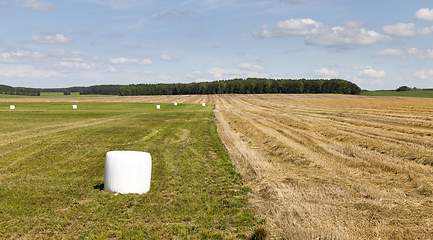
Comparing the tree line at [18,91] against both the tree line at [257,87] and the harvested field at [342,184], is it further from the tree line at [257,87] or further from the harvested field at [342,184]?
the harvested field at [342,184]

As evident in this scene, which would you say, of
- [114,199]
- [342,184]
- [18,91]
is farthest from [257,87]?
[114,199]

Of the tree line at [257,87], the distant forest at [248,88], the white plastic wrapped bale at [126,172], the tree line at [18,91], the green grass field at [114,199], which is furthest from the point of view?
the tree line at [18,91]

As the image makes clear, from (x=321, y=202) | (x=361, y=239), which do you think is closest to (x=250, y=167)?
(x=321, y=202)

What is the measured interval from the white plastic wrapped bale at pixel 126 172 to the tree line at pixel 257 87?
14082cm

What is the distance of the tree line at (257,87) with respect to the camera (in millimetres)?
139500

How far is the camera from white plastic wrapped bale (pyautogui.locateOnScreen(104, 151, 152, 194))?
8875 millimetres

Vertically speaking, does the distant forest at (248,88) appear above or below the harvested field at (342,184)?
above

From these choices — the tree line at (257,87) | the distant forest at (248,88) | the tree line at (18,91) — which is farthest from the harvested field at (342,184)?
the tree line at (18,91)

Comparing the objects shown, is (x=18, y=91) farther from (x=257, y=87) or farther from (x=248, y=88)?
(x=257, y=87)

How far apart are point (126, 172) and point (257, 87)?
14851 cm

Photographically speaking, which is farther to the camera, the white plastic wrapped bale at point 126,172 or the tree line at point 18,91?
the tree line at point 18,91

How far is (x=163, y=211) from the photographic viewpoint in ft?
25.1

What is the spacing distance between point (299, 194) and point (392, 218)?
251 centimetres

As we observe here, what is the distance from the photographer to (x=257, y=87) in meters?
154
